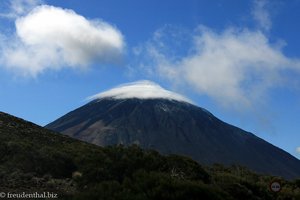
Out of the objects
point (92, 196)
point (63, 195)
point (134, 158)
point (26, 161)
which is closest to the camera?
point (92, 196)

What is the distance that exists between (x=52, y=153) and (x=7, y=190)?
663 cm

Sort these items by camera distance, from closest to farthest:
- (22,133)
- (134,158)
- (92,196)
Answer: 1. (92,196)
2. (134,158)
3. (22,133)

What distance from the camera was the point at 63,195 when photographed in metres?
21.3

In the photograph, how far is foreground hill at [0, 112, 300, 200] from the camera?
19109 millimetres

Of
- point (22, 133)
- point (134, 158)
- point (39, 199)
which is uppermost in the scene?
point (22, 133)

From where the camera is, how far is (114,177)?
2300cm

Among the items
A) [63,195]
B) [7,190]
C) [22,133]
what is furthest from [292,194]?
[22,133]

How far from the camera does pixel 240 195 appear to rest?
24.1m

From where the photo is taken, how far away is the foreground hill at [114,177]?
19109 millimetres

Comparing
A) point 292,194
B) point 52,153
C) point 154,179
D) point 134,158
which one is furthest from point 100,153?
point 292,194

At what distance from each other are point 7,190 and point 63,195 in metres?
2.32

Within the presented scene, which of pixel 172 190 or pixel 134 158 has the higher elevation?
pixel 134 158

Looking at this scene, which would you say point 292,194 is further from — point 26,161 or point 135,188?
point 26,161

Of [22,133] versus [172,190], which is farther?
[22,133]
